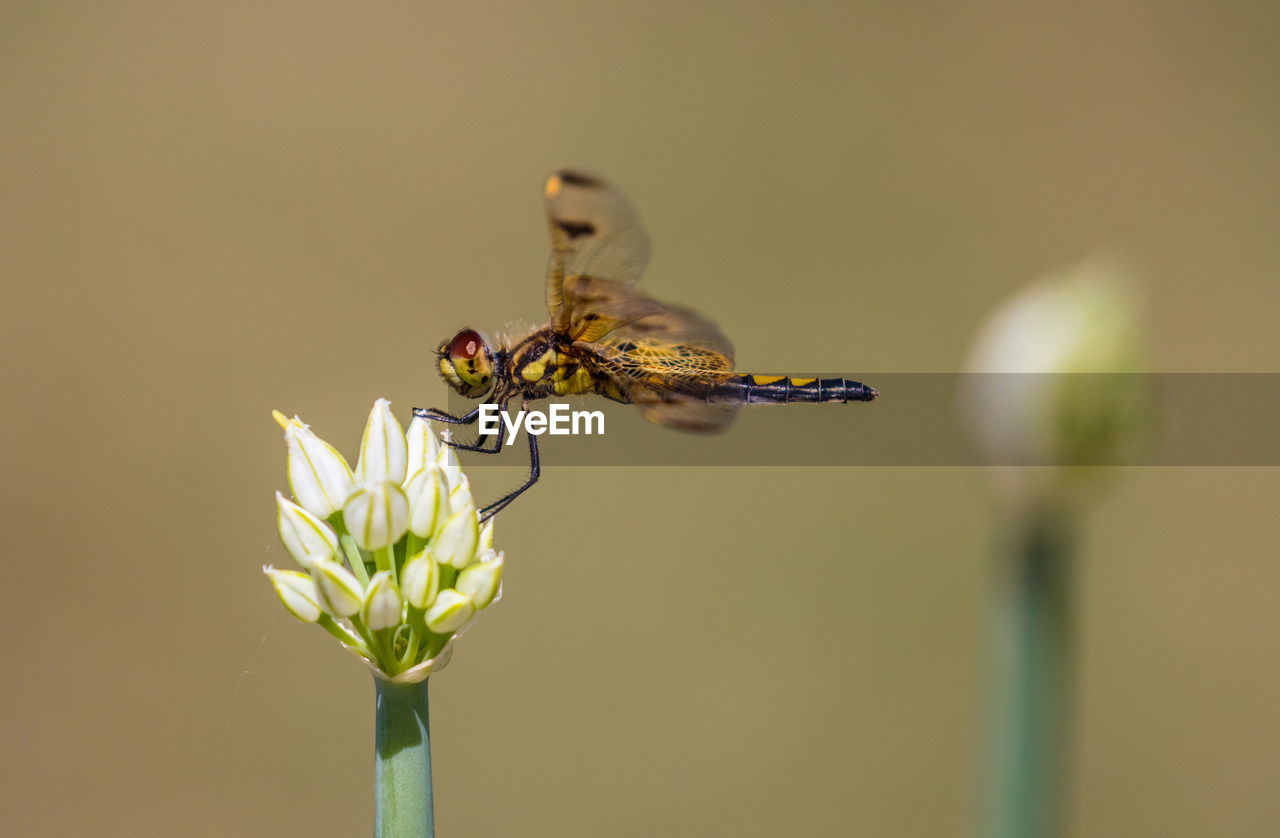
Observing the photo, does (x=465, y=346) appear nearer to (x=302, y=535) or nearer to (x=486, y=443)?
(x=486, y=443)

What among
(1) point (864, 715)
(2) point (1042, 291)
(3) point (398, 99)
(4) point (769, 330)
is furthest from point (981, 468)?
(3) point (398, 99)

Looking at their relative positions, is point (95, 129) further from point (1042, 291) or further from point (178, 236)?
point (1042, 291)

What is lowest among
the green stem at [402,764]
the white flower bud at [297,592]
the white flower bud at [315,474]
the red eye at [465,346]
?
the green stem at [402,764]

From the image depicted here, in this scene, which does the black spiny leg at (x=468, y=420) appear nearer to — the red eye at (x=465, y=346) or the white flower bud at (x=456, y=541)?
the red eye at (x=465, y=346)

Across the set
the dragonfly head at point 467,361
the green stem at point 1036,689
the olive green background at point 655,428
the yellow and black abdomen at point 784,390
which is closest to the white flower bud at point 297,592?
the green stem at point 1036,689

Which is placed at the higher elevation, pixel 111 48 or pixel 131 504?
pixel 111 48
